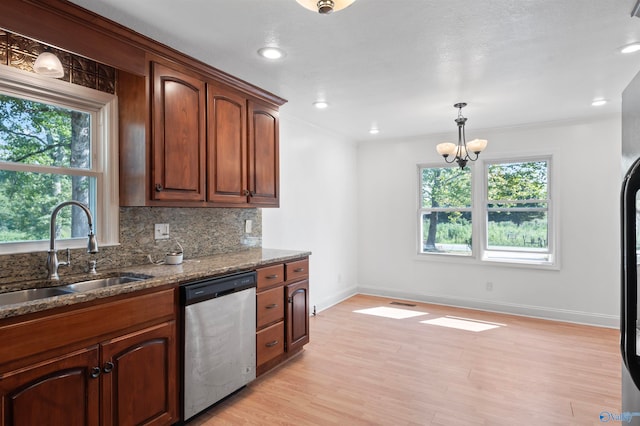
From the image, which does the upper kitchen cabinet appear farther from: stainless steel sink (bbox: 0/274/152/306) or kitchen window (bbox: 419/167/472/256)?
kitchen window (bbox: 419/167/472/256)

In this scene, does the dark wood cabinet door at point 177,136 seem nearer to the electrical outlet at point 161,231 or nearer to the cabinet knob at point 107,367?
the electrical outlet at point 161,231

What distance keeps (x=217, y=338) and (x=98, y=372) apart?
0.75 m

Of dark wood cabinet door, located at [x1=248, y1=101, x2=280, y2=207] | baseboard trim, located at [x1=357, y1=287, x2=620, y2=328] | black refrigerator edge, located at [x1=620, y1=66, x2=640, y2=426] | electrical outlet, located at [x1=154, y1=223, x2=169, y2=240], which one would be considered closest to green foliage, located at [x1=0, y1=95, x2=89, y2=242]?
electrical outlet, located at [x1=154, y1=223, x2=169, y2=240]

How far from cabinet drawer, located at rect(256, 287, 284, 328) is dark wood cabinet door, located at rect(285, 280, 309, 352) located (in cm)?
10

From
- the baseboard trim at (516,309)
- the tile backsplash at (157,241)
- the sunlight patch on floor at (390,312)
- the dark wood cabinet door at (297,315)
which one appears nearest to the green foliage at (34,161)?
the tile backsplash at (157,241)

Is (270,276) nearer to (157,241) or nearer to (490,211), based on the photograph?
(157,241)

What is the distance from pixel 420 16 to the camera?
79.0 inches

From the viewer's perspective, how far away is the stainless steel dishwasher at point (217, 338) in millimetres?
2225

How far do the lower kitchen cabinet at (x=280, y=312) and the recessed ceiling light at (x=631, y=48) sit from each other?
2822 millimetres

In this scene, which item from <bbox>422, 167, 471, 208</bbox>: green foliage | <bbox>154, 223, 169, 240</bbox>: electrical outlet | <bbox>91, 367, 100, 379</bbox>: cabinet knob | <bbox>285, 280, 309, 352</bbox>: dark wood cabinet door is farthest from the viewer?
<bbox>422, 167, 471, 208</bbox>: green foliage

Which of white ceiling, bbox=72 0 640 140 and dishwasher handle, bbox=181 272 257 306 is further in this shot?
dishwasher handle, bbox=181 272 257 306

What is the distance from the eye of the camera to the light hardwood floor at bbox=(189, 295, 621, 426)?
2.37m

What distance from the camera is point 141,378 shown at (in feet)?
6.46

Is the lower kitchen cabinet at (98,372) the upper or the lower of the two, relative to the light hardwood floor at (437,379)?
upper
